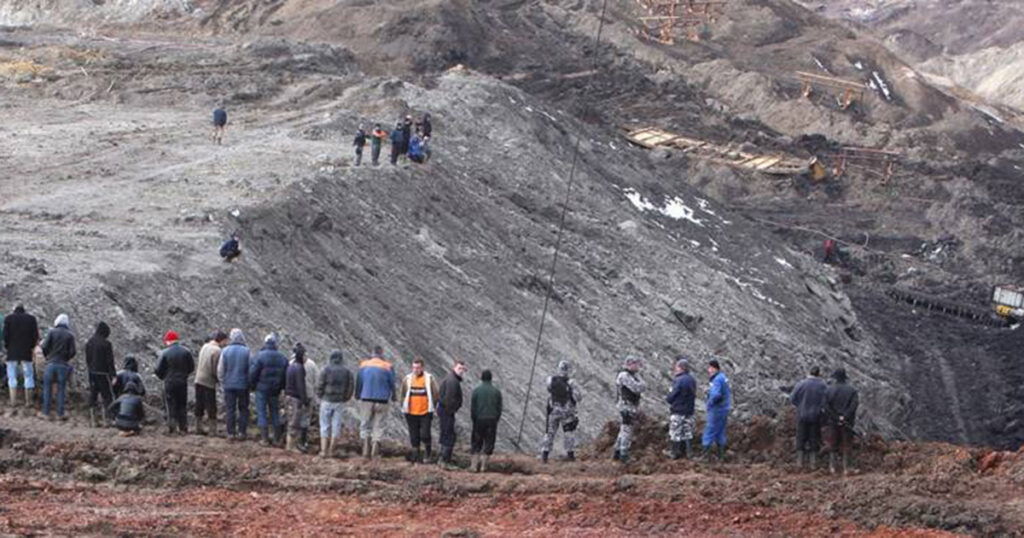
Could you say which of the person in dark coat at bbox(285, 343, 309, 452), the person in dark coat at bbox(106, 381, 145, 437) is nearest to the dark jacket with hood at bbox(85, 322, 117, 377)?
the person in dark coat at bbox(106, 381, 145, 437)

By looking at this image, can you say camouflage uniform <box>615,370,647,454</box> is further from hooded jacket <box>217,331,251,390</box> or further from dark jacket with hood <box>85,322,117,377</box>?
dark jacket with hood <box>85,322,117,377</box>

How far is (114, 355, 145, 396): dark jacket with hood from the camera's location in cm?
1795

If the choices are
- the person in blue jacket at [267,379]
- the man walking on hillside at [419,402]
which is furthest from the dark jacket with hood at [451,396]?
the person in blue jacket at [267,379]

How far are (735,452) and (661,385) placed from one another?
37.4ft

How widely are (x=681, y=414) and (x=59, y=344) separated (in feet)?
22.7

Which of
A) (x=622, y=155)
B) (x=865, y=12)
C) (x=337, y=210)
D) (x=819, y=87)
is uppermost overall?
(x=865, y=12)

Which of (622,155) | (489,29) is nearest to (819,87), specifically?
(489,29)

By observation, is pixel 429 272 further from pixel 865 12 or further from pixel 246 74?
pixel 865 12

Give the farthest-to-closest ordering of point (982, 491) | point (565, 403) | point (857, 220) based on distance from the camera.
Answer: point (857, 220)
point (565, 403)
point (982, 491)

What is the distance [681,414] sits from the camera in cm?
1850

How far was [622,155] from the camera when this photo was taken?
4331 cm

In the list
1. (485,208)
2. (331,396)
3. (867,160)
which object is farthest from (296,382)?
(867,160)

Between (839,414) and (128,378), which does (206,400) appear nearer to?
(128,378)

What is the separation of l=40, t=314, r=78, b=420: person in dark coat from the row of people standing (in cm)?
1413
